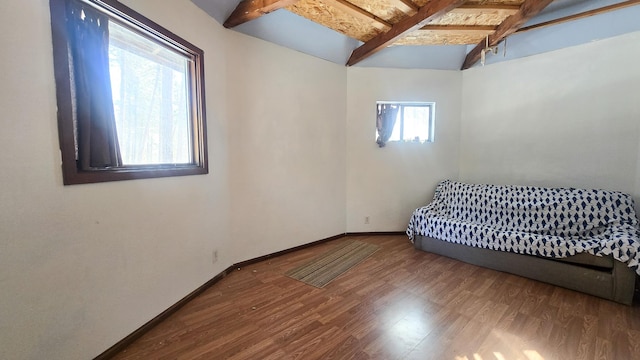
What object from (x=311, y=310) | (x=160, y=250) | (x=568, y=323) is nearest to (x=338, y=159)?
(x=311, y=310)

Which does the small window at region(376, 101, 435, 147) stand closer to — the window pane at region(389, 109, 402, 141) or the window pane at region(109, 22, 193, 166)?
the window pane at region(389, 109, 402, 141)

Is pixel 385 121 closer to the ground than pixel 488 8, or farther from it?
closer to the ground

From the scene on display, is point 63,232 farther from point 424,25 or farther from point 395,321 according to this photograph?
point 424,25

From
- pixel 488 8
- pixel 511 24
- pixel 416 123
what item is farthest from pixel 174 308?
pixel 511 24

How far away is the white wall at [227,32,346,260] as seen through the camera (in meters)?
2.79

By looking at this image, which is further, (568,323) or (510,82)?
(510,82)

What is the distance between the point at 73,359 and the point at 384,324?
1.90 m

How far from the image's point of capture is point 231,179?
271cm

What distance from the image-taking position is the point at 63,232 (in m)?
1.32

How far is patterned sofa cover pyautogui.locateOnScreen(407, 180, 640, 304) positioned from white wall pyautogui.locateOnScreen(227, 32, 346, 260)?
1.41 metres

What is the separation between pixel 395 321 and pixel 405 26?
2946 mm

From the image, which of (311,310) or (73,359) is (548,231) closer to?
(311,310)

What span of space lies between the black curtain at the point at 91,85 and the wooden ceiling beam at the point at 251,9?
1.17 meters

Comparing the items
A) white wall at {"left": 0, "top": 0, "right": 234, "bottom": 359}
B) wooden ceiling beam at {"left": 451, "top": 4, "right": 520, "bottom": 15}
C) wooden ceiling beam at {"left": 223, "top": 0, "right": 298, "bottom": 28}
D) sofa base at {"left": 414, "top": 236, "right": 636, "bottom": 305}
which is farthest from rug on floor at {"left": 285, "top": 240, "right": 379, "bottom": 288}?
wooden ceiling beam at {"left": 451, "top": 4, "right": 520, "bottom": 15}
